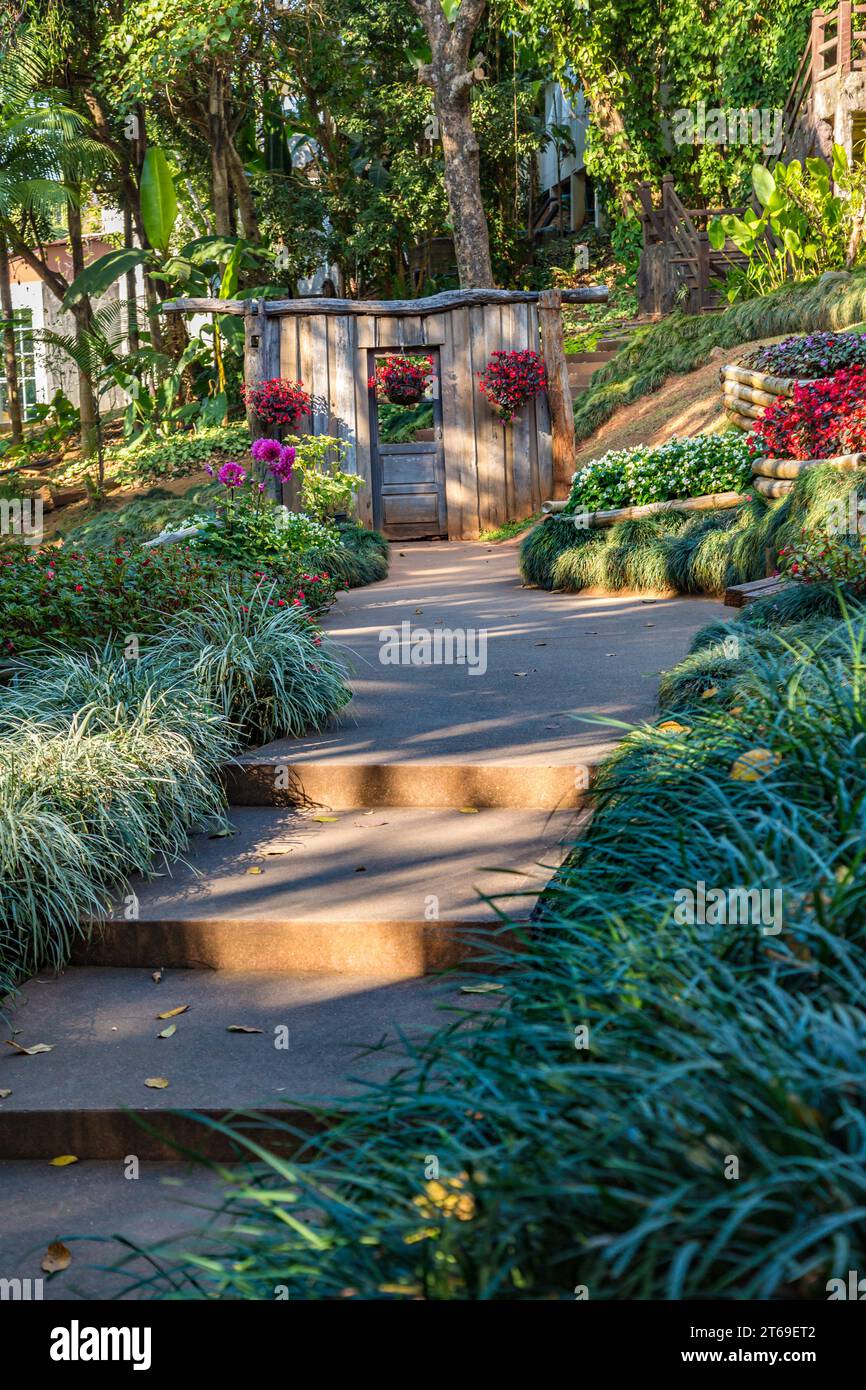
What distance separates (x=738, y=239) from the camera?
16578 millimetres

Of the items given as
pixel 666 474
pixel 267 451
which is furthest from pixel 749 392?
pixel 267 451

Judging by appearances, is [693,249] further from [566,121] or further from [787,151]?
[566,121]

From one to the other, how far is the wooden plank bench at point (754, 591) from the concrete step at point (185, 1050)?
4251 millimetres

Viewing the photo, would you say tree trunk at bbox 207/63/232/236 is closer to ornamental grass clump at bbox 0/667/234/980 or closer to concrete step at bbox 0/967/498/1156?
ornamental grass clump at bbox 0/667/234/980

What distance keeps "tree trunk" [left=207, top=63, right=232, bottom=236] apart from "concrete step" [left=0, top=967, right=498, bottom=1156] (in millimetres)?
20080

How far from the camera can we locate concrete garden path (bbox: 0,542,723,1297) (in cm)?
365

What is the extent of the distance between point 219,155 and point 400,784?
1981cm

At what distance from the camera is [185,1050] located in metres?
3.96

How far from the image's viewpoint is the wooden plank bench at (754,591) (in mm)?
7711

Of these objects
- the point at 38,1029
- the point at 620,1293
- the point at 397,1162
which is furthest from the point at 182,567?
the point at 620,1293

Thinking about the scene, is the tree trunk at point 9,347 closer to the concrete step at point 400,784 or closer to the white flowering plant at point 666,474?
the white flowering plant at point 666,474

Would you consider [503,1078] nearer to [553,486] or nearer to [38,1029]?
[38,1029]

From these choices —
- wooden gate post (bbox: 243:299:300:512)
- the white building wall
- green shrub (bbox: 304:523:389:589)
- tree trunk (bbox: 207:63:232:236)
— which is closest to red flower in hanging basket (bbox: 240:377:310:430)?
wooden gate post (bbox: 243:299:300:512)

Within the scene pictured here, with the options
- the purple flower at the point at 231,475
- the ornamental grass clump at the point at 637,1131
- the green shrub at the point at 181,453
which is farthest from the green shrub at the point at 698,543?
the green shrub at the point at 181,453
